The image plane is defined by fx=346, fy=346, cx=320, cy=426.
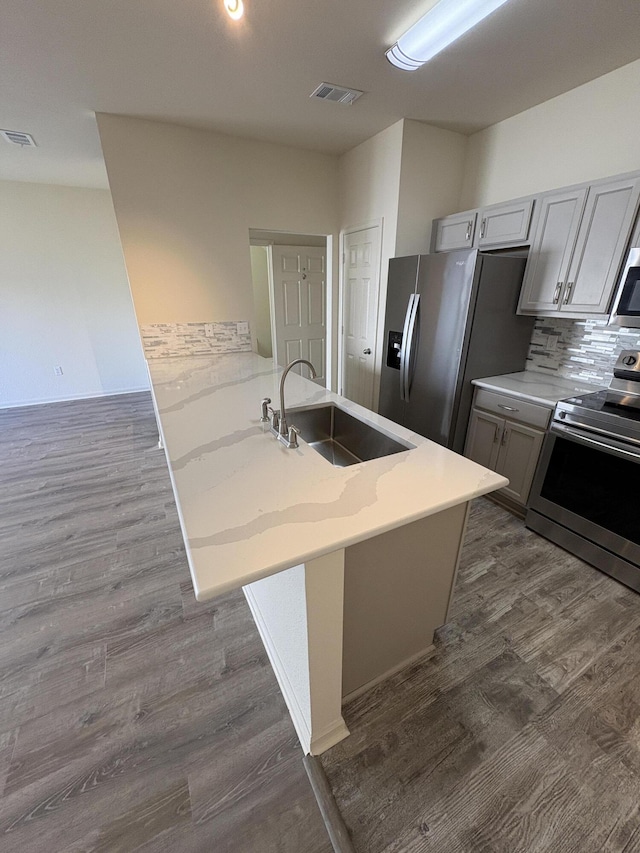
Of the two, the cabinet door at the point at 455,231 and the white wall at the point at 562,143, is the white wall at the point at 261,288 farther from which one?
the white wall at the point at 562,143

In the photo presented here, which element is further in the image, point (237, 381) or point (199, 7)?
point (237, 381)

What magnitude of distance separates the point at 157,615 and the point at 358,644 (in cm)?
109

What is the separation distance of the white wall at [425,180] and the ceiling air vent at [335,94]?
0.57 m

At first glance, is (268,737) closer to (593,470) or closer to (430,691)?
(430,691)

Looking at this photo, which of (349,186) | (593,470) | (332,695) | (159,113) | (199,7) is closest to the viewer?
Result: (332,695)

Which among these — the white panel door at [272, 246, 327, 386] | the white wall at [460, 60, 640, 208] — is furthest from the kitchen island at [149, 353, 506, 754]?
the white panel door at [272, 246, 327, 386]

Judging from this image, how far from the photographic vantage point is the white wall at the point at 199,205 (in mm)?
2814

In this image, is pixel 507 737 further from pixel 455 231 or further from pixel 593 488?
pixel 455 231

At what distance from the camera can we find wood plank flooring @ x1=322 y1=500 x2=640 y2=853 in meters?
1.04

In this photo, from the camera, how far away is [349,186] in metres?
3.47

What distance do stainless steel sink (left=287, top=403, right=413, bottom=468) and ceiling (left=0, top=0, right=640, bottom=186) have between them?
6.25ft

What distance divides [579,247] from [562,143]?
2.98ft

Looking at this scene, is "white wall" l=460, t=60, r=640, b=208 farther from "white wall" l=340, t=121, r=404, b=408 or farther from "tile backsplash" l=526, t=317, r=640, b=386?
"tile backsplash" l=526, t=317, r=640, b=386

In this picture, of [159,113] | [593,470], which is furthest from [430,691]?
[159,113]
